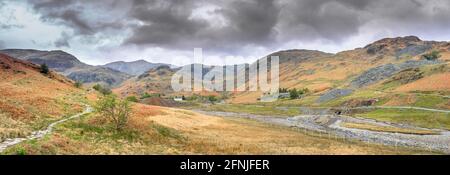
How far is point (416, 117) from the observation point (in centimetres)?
11969

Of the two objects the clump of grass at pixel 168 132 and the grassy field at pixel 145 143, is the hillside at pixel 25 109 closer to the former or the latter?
the grassy field at pixel 145 143

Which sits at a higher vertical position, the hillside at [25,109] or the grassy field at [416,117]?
the hillside at [25,109]

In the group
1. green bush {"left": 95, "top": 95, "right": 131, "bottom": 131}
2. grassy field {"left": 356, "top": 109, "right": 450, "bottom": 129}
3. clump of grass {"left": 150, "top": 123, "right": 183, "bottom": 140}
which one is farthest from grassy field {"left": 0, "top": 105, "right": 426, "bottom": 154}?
grassy field {"left": 356, "top": 109, "right": 450, "bottom": 129}

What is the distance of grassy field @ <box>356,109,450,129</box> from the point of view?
358 feet

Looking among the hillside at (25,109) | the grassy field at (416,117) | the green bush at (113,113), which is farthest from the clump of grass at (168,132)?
the grassy field at (416,117)

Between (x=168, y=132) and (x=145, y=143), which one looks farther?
(x=168, y=132)

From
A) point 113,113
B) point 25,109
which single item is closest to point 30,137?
point 113,113

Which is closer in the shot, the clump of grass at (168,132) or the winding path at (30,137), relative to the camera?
the winding path at (30,137)

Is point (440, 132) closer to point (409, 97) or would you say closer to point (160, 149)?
point (409, 97)

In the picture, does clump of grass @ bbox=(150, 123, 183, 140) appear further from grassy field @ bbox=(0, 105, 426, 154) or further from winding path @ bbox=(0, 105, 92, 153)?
winding path @ bbox=(0, 105, 92, 153)

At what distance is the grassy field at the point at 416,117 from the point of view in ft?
358

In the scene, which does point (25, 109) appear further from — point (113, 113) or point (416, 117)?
point (416, 117)
